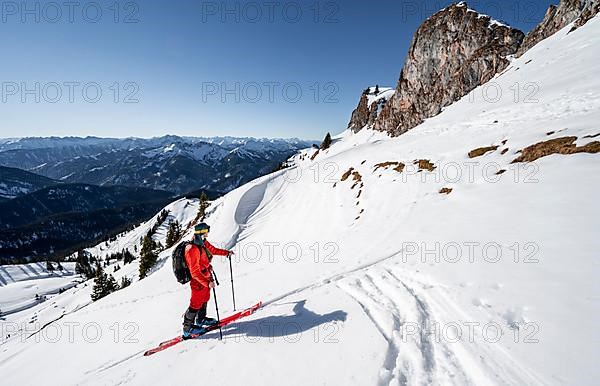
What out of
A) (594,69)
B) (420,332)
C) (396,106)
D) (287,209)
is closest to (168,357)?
(420,332)

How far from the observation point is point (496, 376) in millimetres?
4613

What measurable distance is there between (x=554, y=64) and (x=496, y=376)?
39.8 metres

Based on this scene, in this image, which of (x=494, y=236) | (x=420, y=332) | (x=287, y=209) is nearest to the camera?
(x=420, y=332)

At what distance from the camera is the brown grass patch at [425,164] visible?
17386 millimetres

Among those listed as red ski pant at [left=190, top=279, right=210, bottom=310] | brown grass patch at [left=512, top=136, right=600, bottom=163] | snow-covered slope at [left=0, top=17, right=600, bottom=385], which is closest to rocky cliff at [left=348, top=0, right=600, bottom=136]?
brown grass patch at [left=512, top=136, right=600, bottom=163]

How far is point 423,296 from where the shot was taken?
7414mm

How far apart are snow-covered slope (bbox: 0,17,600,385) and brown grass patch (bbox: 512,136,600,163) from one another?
0.37 meters

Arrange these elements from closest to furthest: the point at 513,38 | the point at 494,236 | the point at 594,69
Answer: the point at 494,236
the point at 594,69
the point at 513,38

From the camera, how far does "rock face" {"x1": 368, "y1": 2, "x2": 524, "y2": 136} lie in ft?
206

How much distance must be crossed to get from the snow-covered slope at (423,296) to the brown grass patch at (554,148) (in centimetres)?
37

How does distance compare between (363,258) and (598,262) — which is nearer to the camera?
(598,262)

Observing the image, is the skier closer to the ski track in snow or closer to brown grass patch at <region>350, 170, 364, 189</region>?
the ski track in snow

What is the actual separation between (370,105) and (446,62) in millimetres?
48886

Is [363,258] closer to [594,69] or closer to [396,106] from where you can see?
[594,69]
